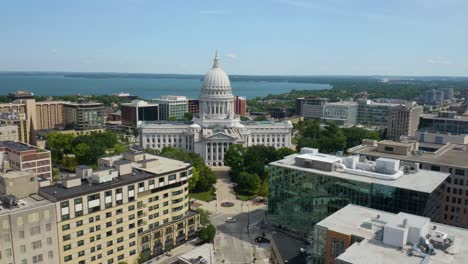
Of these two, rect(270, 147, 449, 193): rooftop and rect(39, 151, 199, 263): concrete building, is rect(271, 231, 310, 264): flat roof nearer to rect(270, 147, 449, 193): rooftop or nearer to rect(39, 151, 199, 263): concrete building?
rect(270, 147, 449, 193): rooftop

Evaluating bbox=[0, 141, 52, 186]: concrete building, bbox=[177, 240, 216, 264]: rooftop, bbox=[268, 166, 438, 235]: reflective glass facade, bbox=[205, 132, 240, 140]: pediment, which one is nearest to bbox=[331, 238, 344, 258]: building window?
bbox=[177, 240, 216, 264]: rooftop

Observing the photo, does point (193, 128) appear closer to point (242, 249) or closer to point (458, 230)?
point (242, 249)

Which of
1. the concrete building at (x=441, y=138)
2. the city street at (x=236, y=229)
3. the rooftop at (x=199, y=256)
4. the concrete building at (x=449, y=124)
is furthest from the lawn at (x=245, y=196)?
the concrete building at (x=449, y=124)

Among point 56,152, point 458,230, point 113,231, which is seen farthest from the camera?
point 56,152

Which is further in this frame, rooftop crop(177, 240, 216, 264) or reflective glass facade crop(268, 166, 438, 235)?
reflective glass facade crop(268, 166, 438, 235)

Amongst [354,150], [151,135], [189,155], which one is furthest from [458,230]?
[151,135]

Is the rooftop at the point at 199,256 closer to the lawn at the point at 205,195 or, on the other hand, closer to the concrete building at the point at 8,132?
the lawn at the point at 205,195
